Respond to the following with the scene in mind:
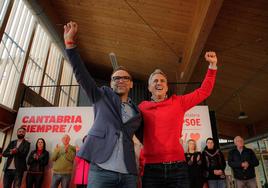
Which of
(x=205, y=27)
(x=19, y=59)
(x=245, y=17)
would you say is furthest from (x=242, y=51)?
(x=19, y=59)

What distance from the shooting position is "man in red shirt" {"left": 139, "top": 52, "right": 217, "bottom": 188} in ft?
3.59

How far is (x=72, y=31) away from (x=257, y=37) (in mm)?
4396

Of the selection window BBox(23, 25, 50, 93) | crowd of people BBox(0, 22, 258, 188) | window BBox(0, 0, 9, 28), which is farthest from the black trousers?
crowd of people BBox(0, 22, 258, 188)

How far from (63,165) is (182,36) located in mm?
3521

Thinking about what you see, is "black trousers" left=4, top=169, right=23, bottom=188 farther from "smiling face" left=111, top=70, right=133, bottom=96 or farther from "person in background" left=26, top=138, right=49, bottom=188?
"smiling face" left=111, top=70, right=133, bottom=96

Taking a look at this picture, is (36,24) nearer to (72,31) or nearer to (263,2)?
(263,2)

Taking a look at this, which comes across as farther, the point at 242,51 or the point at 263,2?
the point at 242,51


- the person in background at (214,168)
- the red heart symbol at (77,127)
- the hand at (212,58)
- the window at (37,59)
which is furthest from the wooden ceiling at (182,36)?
the red heart symbol at (77,127)

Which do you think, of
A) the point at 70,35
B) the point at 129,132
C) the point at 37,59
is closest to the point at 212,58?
the point at 129,132

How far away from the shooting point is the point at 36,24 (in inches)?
246

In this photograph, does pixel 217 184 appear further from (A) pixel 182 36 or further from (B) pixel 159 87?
(A) pixel 182 36

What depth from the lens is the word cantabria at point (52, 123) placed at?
175 inches

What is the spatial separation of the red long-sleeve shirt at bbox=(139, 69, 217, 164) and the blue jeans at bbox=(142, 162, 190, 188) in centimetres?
3

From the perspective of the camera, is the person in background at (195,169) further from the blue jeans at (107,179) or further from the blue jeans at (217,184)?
the blue jeans at (107,179)
